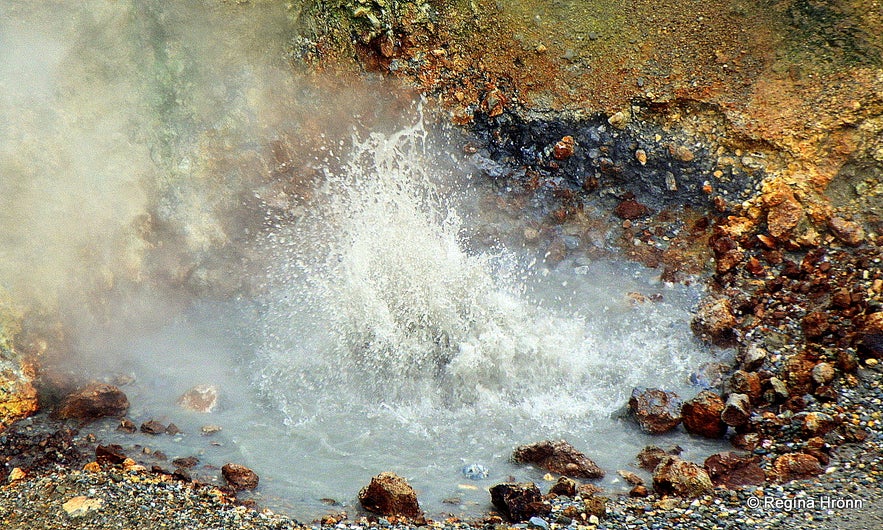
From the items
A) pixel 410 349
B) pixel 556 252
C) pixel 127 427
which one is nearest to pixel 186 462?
pixel 127 427

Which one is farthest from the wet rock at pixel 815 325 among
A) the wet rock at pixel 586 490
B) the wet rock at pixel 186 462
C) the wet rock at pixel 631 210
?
the wet rock at pixel 186 462

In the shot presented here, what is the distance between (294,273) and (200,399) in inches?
86.0

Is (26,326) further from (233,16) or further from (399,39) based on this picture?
(399,39)

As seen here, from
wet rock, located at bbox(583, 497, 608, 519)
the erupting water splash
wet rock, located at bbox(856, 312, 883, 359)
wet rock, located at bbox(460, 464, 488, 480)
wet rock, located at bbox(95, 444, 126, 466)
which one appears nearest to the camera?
wet rock, located at bbox(583, 497, 608, 519)

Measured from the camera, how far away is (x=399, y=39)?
9.33m

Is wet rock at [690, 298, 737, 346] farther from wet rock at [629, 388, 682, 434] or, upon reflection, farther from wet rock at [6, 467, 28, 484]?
wet rock at [6, 467, 28, 484]

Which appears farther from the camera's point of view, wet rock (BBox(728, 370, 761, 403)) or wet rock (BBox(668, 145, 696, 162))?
wet rock (BBox(668, 145, 696, 162))

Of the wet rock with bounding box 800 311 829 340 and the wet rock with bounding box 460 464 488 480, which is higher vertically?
the wet rock with bounding box 800 311 829 340

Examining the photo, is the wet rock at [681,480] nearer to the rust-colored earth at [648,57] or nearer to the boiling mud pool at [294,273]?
the boiling mud pool at [294,273]

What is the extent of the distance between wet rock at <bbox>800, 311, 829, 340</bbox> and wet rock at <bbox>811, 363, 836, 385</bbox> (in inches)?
24.4

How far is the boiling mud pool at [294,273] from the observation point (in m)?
6.32

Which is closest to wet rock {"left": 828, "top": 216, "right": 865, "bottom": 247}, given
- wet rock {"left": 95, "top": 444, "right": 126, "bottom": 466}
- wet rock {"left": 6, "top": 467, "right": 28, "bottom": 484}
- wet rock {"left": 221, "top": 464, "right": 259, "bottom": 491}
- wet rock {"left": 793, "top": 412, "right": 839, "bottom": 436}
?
wet rock {"left": 793, "top": 412, "right": 839, "bottom": 436}

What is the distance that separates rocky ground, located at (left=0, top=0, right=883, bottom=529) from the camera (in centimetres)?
490

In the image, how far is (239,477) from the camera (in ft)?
17.7
